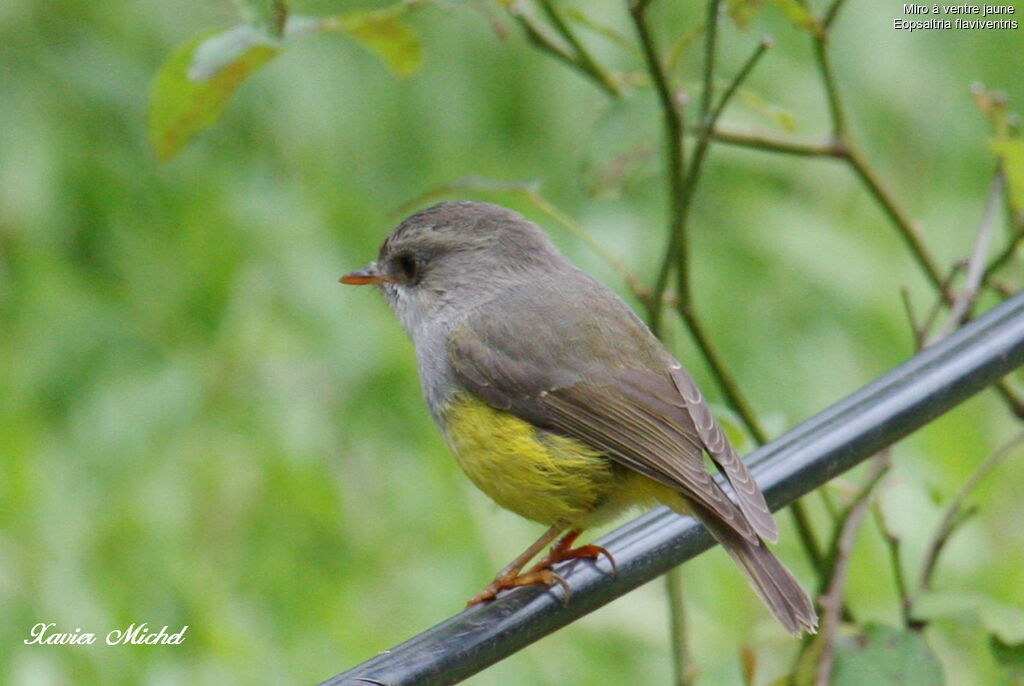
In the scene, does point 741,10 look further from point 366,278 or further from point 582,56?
point 366,278

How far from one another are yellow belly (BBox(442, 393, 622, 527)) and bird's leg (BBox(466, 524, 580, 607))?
0.05 m

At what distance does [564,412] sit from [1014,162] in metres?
0.99

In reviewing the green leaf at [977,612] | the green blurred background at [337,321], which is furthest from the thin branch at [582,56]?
the green leaf at [977,612]

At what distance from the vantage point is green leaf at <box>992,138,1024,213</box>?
2816 millimetres

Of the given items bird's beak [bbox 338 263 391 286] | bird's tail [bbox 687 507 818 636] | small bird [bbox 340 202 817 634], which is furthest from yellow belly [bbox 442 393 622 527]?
bird's beak [bbox 338 263 391 286]

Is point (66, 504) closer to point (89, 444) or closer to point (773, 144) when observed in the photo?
point (89, 444)

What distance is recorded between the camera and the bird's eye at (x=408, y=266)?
363 centimetres

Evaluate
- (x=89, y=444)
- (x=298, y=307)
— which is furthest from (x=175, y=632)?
(x=298, y=307)

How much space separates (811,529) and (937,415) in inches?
33.0

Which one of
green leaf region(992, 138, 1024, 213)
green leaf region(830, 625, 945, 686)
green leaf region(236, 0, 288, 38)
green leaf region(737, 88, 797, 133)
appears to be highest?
green leaf region(236, 0, 288, 38)

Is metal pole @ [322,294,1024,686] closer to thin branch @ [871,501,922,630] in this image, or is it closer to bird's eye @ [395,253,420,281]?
thin branch @ [871,501,922,630]

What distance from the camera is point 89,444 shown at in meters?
4.92

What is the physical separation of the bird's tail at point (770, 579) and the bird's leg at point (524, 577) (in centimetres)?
30

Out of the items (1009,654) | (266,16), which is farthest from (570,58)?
(1009,654)
